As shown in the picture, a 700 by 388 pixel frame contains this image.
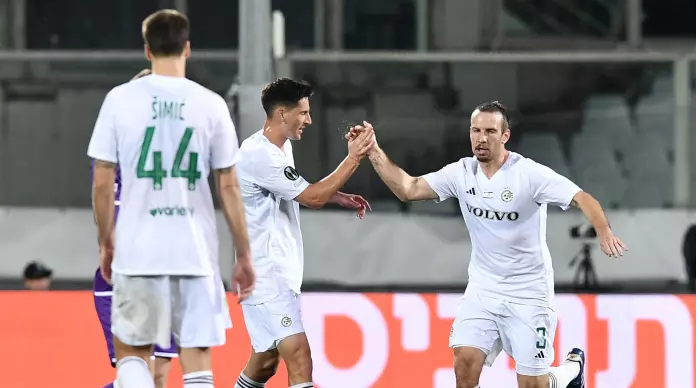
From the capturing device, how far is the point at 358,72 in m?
9.59

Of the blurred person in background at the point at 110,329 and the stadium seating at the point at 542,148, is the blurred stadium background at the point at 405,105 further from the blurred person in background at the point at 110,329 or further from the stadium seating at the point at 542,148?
the blurred person in background at the point at 110,329

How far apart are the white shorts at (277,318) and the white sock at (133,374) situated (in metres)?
1.19

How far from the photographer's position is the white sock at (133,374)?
387cm

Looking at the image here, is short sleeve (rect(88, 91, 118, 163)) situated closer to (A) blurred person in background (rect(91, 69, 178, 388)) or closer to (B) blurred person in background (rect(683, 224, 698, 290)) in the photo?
(A) blurred person in background (rect(91, 69, 178, 388))

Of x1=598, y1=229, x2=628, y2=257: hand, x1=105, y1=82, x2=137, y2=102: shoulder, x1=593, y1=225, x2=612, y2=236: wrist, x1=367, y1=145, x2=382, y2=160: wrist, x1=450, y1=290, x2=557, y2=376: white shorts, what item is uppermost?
x1=105, y1=82, x2=137, y2=102: shoulder

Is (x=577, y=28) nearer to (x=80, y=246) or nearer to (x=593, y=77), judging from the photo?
(x=593, y=77)

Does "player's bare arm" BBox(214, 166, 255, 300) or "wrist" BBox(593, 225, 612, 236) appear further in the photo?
"wrist" BBox(593, 225, 612, 236)

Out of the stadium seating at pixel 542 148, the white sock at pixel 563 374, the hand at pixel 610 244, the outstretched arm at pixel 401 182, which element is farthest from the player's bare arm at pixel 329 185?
the stadium seating at pixel 542 148

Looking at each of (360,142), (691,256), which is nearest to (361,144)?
(360,142)

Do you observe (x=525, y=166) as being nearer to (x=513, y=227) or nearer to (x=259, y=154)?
(x=513, y=227)

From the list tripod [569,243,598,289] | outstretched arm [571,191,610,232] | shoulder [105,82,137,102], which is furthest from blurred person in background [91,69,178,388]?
tripod [569,243,598,289]

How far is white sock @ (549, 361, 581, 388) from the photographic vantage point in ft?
17.6

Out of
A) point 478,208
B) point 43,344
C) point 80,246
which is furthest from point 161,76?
point 80,246

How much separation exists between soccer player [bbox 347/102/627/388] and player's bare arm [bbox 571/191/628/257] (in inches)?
2.9
